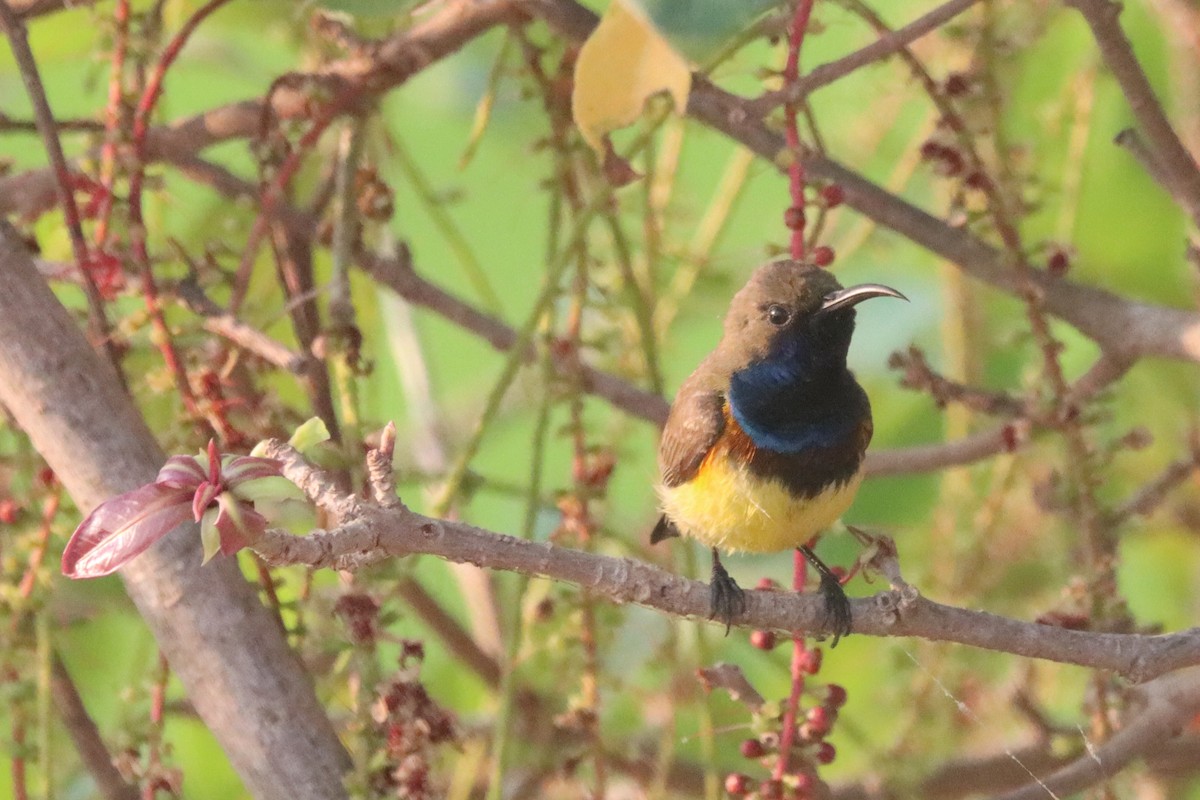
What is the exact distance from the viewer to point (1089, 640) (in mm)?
1074

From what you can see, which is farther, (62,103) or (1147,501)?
(62,103)

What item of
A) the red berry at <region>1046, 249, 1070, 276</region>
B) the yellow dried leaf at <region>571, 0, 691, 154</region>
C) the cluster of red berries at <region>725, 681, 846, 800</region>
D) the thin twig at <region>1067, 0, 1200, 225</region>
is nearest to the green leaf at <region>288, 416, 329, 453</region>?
the yellow dried leaf at <region>571, 0, 691, 154</region>

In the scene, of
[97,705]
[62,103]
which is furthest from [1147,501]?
[62,103]

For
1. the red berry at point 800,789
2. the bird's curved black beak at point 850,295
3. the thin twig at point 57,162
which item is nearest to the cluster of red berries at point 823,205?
the bird's curved black beak at point 850,295

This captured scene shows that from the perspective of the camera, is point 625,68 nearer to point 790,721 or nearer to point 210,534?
point 210,534

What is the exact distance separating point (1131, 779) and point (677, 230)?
1192 mm

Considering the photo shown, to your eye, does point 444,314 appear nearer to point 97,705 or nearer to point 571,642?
point 571,642

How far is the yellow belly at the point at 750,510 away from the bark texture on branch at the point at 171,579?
1.48ft

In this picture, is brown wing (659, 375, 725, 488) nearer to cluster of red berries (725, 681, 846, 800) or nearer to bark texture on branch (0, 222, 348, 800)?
cluster of red berries (725, 681, 846, 800)

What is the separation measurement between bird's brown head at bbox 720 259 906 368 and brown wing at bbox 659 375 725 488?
8 centimetres

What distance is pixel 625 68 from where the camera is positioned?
3.06 ft

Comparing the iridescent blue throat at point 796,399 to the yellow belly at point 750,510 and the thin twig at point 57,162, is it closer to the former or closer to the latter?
the yellow belly at point 750,510

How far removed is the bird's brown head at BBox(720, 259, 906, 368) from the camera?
157 centimetres

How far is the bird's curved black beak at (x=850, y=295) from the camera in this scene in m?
1.44
